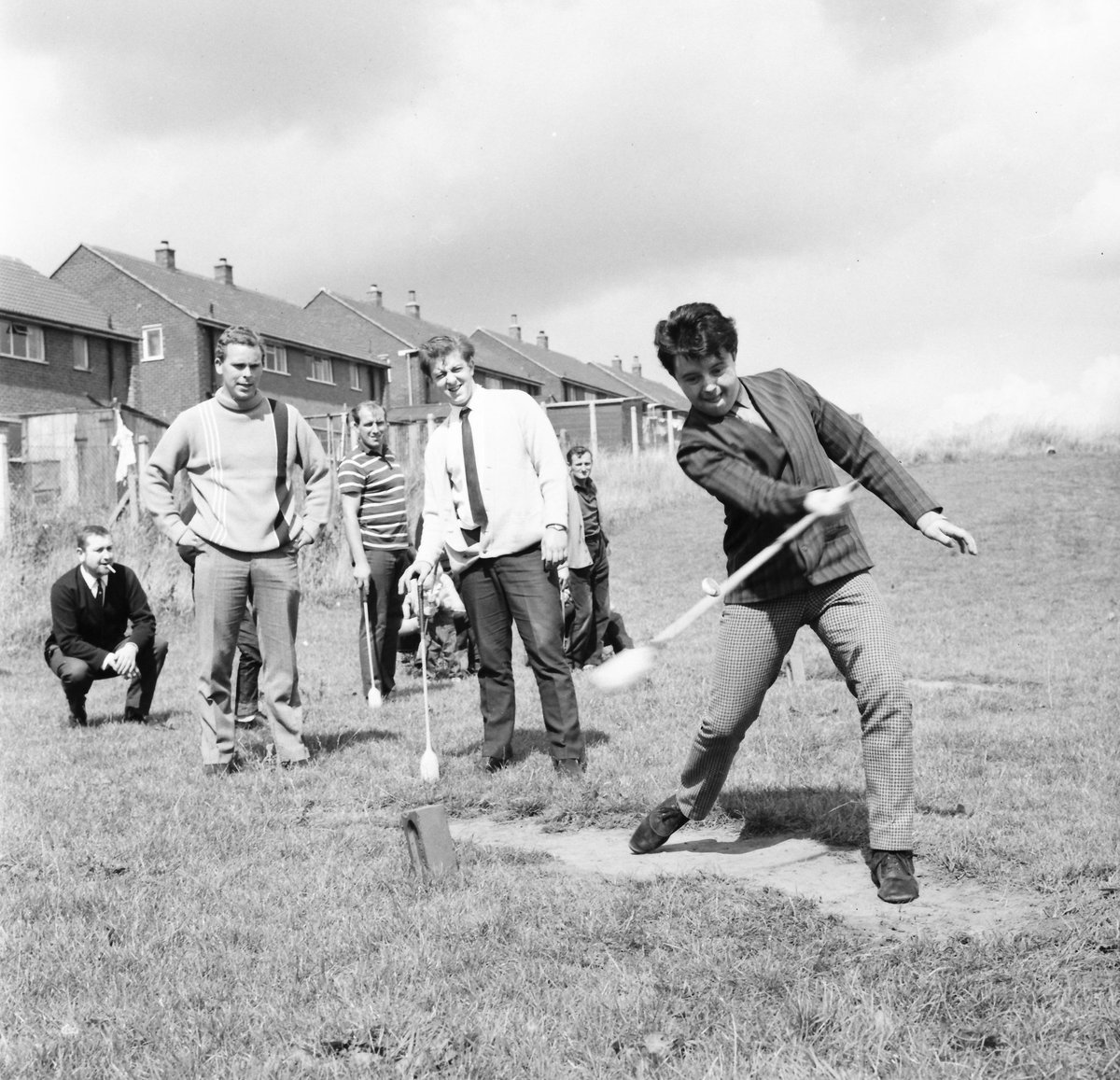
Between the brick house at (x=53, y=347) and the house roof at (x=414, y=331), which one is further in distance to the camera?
the house roof at (x=414, y=331)

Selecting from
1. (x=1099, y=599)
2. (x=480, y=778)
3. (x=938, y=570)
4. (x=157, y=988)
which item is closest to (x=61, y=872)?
(x=157, y=988)

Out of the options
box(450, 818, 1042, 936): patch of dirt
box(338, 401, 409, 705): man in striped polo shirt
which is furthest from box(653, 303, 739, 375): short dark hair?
box(338, 401, 409, 705): man in striped polo shirt

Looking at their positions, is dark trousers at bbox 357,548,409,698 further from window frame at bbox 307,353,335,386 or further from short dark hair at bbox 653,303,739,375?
window frame at bbox 307,353,335,386

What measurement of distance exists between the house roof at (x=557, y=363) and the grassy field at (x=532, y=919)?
5694cm

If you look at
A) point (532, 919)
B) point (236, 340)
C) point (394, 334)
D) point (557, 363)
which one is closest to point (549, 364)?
point (557, 363)

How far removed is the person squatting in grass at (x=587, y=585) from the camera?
10094mm

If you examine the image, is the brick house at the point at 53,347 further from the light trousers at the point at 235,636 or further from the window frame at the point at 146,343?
the light trousers at the point at 235,636

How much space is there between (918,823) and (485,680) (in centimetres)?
250

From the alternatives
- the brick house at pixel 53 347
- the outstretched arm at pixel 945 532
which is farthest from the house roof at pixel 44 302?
the outstretched arm at pixel 945 532

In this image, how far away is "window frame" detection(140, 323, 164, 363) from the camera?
4081cm

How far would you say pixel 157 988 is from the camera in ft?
11.0

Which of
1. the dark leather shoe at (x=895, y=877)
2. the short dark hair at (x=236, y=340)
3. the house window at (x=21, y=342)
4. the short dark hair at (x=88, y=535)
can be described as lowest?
the dark leather shoe at (x=895, y=877)

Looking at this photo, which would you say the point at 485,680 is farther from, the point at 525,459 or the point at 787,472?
the point at 787,472

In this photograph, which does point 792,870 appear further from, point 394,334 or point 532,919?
point 394,334
